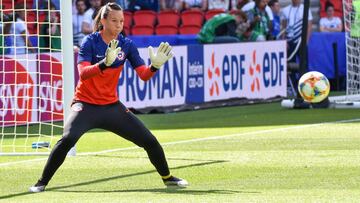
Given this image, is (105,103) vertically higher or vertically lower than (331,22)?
lower

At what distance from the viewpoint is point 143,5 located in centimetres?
3400

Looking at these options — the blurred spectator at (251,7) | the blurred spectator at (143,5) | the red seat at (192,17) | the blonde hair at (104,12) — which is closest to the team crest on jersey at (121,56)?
the blonde hair at (104,12)

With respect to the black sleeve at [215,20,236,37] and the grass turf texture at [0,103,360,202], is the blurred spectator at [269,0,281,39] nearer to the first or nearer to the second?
the black sleeve at [215,20,236,37]

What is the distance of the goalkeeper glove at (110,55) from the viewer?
39.4 ft

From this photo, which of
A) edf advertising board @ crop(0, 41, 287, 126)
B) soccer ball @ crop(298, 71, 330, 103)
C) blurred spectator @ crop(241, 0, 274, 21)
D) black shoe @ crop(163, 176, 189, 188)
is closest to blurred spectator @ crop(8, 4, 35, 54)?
edf advertising board @ crop(0, 41, 287, 126)

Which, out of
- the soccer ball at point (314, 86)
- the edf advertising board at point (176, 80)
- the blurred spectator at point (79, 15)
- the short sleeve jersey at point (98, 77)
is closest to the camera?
the short sleeve jersey at point (98, 77)

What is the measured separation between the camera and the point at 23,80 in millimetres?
20828

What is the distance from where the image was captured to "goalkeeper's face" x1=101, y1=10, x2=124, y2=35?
41.1 feet

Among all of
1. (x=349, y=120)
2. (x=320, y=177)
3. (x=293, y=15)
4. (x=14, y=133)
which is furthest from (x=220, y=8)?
(x=320, y=177)

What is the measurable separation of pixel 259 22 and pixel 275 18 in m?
2.01

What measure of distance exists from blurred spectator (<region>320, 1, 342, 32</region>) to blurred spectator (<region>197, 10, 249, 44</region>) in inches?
130

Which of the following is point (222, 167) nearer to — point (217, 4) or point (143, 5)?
point (217, 4)

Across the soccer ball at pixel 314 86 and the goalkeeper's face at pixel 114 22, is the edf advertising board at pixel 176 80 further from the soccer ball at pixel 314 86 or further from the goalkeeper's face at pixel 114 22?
the goalkeeper's face at pixel 114 22

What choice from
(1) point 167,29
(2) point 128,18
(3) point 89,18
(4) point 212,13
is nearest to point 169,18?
(1) point 167,29
